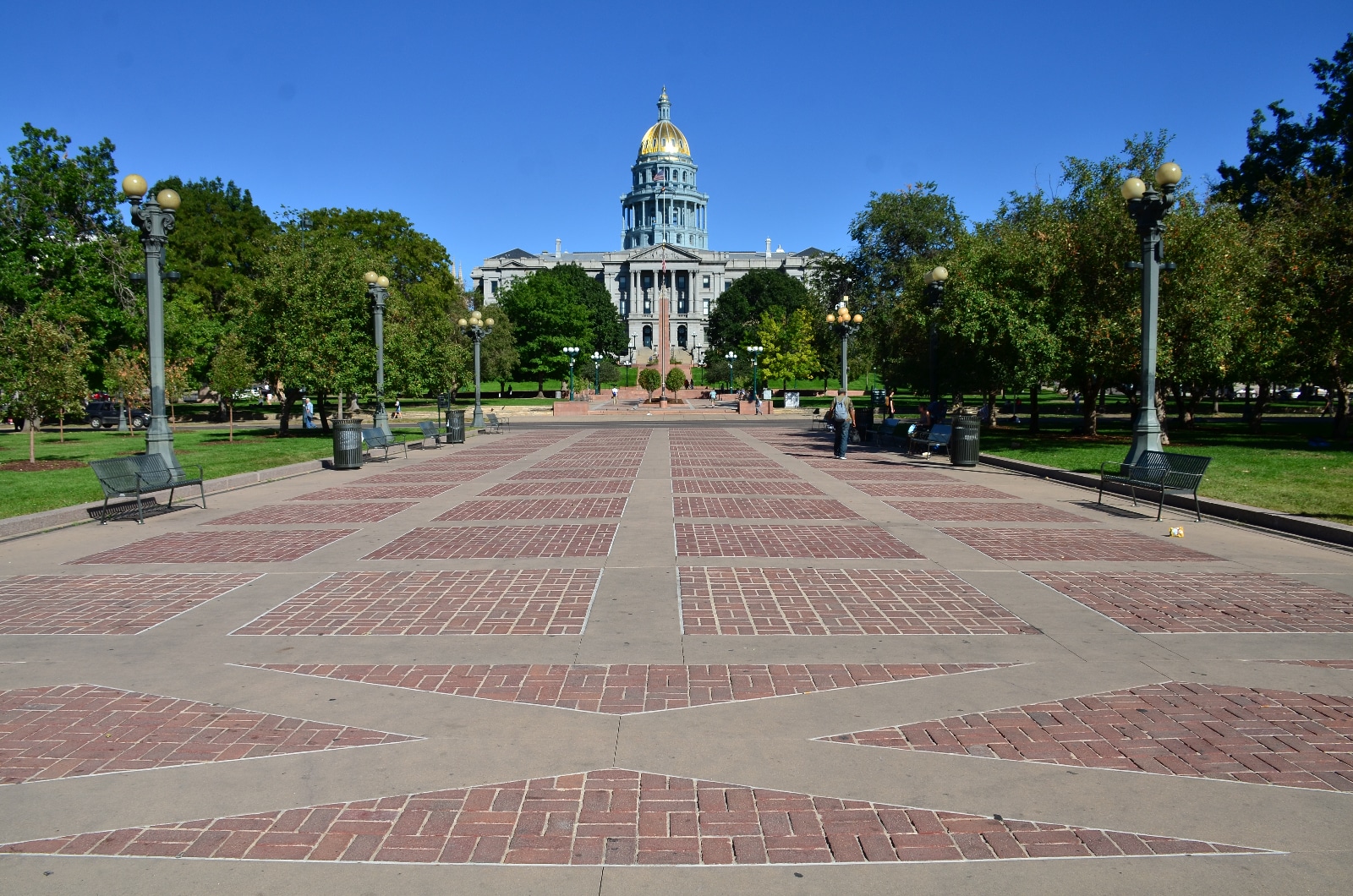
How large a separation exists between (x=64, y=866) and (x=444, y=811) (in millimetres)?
1532

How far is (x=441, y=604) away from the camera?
7789mm

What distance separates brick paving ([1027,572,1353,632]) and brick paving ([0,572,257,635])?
8.05 m

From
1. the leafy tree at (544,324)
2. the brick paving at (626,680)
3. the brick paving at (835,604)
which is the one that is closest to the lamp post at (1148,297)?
the brick paving at (835,604)

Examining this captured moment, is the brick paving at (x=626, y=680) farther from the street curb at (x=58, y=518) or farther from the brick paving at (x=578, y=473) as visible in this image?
the brick paving at (x=578, y=473)

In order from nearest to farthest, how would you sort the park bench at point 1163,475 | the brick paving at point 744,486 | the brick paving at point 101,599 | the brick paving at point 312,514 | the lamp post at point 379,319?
the brick paving at point 101,599, the park bench at point 1163,475, the brick paving at point 312,514, the brick paving at point 744,486, the lamp post at point 379,319

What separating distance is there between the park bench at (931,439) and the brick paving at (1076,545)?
8.90 m

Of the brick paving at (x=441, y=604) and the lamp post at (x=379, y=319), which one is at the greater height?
the lamp post at (x=379, y=319)

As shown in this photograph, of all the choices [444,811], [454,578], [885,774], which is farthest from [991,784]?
[454,578]

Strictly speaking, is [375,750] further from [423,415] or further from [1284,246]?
[423,415]

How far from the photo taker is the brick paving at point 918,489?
49.1 ft

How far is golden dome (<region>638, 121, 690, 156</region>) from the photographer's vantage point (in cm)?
15425

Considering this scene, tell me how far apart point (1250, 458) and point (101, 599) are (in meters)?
22.8

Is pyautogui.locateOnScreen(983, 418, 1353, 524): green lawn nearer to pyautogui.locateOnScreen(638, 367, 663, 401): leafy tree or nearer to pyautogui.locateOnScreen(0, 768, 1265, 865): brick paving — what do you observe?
pyautogui.locateOnScreen(0, 768, 1265, 865): brick paving

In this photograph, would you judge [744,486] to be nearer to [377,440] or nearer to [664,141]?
[377,440]
